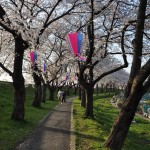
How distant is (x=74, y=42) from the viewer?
14609 millimetres

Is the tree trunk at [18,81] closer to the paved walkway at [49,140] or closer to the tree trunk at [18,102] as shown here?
the tree trunk at [18,102]

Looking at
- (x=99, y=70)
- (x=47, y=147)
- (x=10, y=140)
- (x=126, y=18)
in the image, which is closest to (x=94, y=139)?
(x=47, y=147)

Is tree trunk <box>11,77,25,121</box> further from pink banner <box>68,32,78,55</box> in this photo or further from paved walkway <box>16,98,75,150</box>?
pink banner <box>68,32,78,55</box>

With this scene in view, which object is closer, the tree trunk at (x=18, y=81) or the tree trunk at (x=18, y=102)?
the tree trunk at (x=18, y=81)

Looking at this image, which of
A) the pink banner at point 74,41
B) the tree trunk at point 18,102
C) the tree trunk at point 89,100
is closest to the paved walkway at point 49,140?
the tree trunk at point 18,102

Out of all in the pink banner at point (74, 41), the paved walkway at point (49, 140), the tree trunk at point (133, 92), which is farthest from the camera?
the pink banner at point (74, 41)

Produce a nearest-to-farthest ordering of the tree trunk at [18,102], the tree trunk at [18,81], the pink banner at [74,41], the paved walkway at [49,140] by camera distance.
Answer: the paved walkway at [49,140] → the pink banner at [74,41] → the tree trunk at [18,81] → the tree trunk at [18,102]

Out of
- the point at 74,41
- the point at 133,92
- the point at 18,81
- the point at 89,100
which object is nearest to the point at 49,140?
the point at 133,92

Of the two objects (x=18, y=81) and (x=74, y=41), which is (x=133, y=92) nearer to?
(x=74, y=41)

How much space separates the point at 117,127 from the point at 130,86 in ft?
4.66

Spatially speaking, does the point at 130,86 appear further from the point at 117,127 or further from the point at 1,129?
the point at 1,129

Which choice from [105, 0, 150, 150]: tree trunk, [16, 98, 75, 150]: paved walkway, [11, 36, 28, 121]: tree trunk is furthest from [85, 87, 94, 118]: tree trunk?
[105, 0, 150, 150]: tree trunk

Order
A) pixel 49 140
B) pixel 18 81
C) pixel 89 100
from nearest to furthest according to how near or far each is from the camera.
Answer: pixel 49 140, pixel 18 81, pixel 89 100

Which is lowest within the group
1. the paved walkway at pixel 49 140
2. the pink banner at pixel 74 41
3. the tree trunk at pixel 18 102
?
the paved walkway at pixel 49 140
